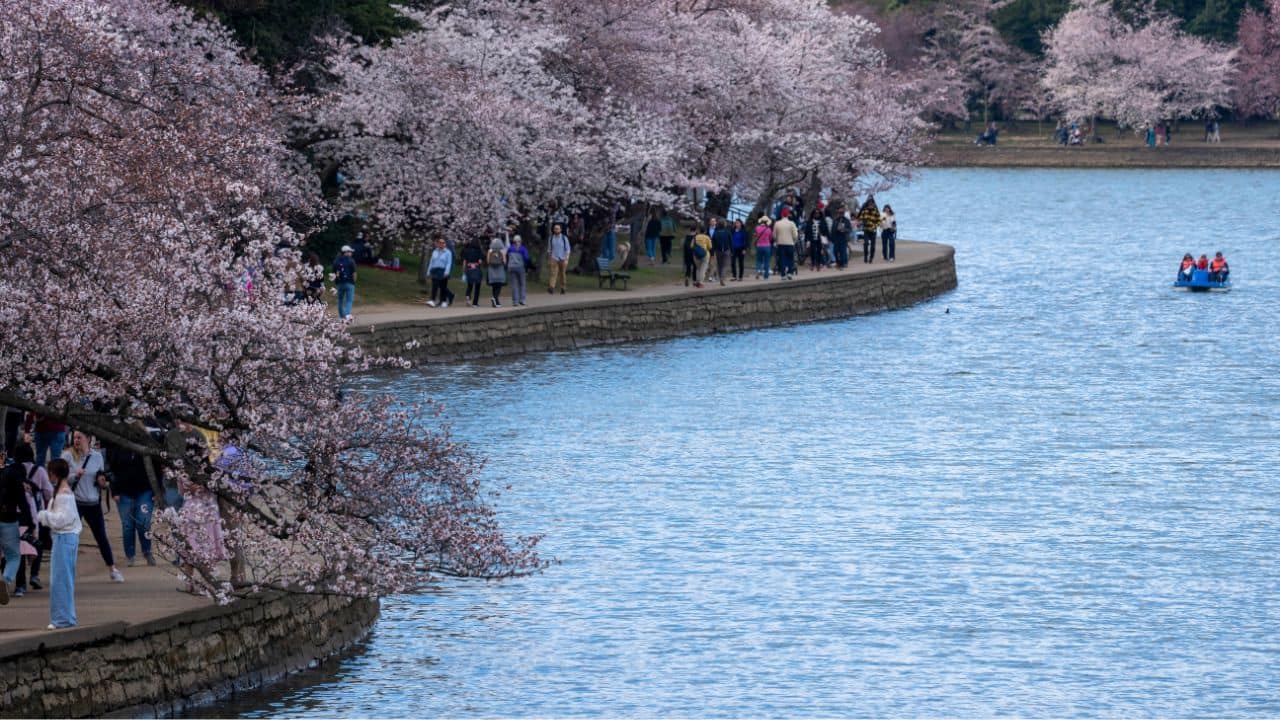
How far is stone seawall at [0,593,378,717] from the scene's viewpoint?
17.2 metres

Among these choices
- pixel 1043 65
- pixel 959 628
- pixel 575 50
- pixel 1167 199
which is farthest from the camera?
pixel 1043 65

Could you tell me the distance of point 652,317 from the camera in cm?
4844

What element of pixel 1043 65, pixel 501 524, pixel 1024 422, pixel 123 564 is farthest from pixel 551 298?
pixel 1043 65

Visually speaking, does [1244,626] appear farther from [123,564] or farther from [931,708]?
[123,564]

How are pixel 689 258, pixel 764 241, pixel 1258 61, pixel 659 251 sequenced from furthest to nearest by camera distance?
pixel 1258 61 → pixel 659 251 → pixel 764 241 → pixel 689 258

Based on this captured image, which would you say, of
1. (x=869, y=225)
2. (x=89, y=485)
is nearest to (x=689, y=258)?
(x=869, y=225)

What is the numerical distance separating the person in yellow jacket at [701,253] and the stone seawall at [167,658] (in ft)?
98.6

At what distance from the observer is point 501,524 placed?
2847 cm

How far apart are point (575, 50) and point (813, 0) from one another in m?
16.5

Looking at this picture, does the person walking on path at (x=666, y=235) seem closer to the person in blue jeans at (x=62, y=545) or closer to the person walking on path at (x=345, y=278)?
the person walking on path at (x=345, y=278)

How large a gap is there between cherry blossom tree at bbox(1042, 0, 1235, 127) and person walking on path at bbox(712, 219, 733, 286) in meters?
87.8

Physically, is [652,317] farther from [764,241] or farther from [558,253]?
[764,241]

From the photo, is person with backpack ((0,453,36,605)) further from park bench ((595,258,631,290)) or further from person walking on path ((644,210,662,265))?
person walking on path ((644,210,662,265))

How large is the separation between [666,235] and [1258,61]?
87.1 meters
